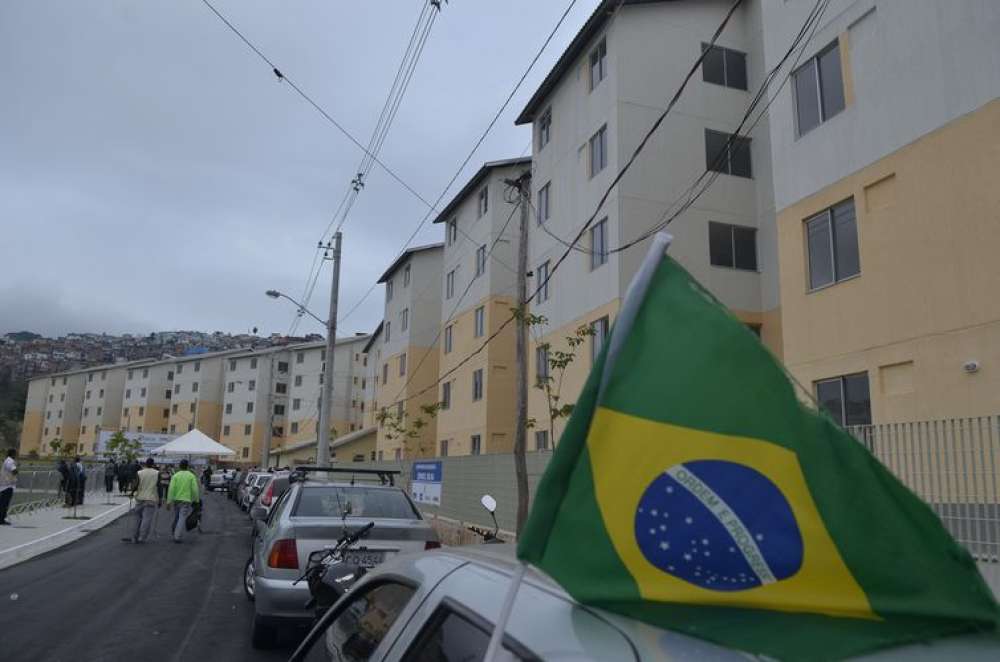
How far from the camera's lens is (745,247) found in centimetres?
2150

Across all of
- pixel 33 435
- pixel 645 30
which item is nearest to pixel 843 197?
pixel 645 30

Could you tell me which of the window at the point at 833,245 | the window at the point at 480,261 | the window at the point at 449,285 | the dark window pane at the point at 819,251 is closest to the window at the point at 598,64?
the dark window pane at the point at 819,251

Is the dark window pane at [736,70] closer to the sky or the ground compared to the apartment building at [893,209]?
closer to the sky

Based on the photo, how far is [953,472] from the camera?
7555 mm

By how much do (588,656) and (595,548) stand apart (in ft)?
0.73

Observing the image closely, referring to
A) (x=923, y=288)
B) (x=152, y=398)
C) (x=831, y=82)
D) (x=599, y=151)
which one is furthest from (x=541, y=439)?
(x=152, y=398)

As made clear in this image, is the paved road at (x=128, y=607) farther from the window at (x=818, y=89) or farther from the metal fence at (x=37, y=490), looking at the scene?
the window at (x=818, y=89)

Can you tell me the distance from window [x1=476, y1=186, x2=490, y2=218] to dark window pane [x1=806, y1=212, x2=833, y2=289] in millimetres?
18226

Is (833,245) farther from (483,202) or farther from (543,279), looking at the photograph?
(483,202)

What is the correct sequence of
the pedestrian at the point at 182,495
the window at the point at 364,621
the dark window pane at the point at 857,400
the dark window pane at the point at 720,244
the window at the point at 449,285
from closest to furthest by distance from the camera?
the window at the point at 364,621
the dark window pane at the point at 857,400
the pedestrian at the point at 182,495
the dark window pane at the point at 720,244
the window at the point at 449,285

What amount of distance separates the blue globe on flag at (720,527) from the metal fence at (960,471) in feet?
20.0

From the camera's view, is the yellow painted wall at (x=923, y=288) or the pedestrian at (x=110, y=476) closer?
the yellow painted wall at (x=923, y=288)

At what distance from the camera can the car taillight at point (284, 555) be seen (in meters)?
6.83

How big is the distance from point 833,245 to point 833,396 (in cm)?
279
